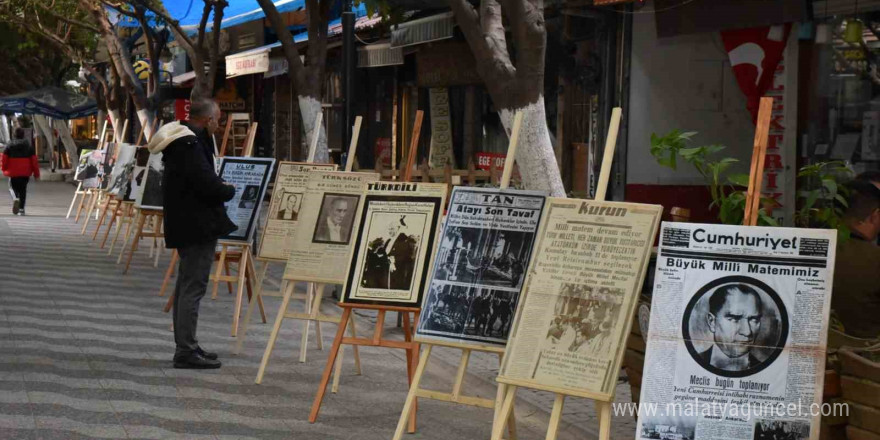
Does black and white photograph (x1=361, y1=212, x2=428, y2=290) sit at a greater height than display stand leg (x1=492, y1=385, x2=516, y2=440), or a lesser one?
greater

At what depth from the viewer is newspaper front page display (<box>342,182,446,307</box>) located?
6.54 metres

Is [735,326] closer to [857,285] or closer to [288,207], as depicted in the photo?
[857,285]

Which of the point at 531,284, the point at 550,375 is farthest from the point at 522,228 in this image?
the point at 550,375

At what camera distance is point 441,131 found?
725 inches

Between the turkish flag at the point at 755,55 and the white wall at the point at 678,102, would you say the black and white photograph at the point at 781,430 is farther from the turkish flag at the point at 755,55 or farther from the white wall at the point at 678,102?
the white wall at the point at 678,102

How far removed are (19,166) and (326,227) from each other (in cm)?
1613

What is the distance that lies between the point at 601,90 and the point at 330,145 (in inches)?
412

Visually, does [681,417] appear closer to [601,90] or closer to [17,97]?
[601,90]

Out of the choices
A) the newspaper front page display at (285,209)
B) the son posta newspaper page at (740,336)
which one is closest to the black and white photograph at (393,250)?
the son posta newspaper page at (740,336)

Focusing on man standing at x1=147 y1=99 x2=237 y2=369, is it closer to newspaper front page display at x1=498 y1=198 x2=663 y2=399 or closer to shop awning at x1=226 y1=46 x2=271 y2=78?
newspaper front page display at x1=498 y1=198 x2=663 y2=399

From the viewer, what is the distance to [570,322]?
505 centimetres

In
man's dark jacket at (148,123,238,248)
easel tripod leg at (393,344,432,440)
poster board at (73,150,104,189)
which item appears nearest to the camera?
easel tripod leg at (393,344,432,440)

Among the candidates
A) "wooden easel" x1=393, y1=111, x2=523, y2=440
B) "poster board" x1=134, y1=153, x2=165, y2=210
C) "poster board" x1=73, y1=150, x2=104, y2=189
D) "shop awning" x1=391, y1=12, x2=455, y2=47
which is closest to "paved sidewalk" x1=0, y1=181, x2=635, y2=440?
"wooden easel" x1=393, y1=111, x2=523, y2=440

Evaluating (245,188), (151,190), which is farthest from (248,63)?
(245,188)
